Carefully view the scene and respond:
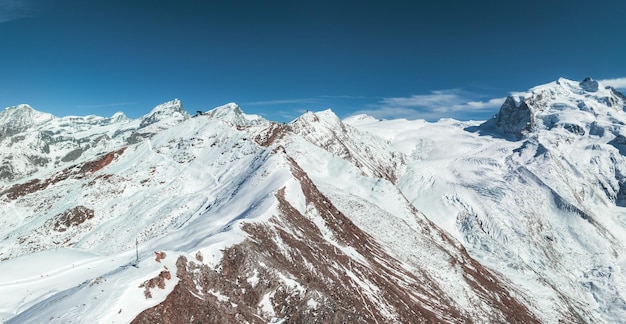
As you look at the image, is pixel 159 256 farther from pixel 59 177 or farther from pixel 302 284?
pixel 59 177

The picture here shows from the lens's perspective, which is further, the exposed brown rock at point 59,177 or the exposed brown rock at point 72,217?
the exposed brown rock at point 59,177

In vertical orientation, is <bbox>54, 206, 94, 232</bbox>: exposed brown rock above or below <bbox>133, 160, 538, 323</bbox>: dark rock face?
above

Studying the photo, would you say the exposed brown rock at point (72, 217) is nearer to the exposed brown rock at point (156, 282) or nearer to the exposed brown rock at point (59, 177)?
the exposed brown rock at point (59, 177)

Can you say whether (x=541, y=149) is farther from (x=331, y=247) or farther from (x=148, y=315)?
(x=148, y=315)

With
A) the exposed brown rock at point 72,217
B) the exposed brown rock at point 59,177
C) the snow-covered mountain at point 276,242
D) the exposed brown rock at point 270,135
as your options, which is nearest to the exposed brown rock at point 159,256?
the snow-covered mountain at point 276,242

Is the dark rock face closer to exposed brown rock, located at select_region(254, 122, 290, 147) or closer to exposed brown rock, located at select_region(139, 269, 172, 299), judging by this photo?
exposed brown rock, located at select_region(139, 269, 172, 299)

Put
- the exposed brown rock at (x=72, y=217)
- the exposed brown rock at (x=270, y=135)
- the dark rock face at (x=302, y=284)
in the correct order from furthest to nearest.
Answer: the exposed brown rock at (x=270, y=135) < the exposed brown rock at (x=72, y=217) < the dark rock face at (x=302, y=284)

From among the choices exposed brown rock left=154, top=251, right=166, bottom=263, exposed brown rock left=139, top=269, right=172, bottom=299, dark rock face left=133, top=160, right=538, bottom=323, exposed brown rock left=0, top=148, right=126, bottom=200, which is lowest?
dark rock face left=133, top=160, right=538, bottom=323

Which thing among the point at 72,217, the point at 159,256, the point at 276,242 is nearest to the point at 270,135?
the point at 72,217

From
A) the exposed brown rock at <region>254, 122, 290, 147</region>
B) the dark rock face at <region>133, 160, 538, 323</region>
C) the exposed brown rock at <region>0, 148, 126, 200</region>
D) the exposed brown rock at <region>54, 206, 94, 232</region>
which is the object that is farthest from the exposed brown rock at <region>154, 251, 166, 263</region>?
the exposed brown rock at <region>254, 122, 290, 147</region>
